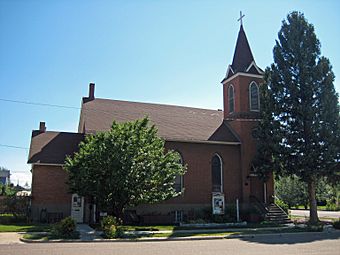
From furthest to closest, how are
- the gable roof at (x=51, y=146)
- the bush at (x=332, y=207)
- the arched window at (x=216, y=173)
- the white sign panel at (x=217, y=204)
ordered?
the bush at (x=332, y=207), the arched window at (x=216, y=173), the gable roof at (x=51, y=146), the white sign panel at (x=217, y=204)

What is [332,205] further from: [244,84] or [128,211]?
[128,211]

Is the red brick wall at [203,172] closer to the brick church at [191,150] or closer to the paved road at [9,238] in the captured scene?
the brick church at [191,150]

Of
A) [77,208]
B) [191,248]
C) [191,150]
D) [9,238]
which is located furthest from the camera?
[191,150]

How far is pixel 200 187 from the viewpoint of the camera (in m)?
28.2

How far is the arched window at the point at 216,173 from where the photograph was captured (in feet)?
95.2

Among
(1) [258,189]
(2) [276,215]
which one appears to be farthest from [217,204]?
(1) [258,189]

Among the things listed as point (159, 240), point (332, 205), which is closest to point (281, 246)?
point (159, 240)


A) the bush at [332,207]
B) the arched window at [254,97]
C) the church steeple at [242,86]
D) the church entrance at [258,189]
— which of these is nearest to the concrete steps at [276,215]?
the church entrance at [258,189]

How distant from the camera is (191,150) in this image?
28500mm

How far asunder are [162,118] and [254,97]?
832 cm

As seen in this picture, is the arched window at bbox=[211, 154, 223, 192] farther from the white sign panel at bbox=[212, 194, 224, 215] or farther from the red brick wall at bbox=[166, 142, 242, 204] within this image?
the white sign panel at bbox=[212, 194, 224, 215]

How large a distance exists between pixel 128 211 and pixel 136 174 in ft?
21.1

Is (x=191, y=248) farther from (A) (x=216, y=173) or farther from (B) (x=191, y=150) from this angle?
(A) (x=216, y=173)

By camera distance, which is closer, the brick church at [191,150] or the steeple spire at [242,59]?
the brick church at [191,150]
